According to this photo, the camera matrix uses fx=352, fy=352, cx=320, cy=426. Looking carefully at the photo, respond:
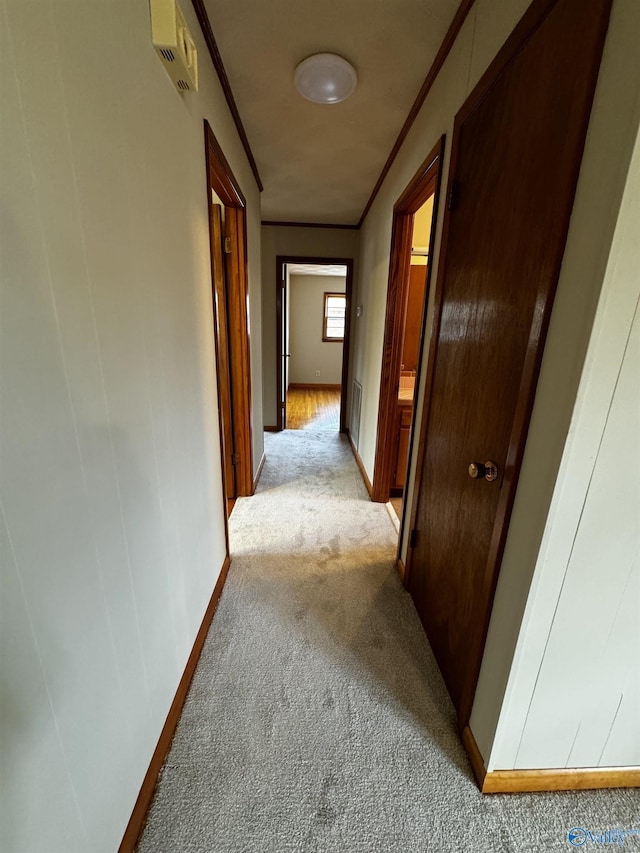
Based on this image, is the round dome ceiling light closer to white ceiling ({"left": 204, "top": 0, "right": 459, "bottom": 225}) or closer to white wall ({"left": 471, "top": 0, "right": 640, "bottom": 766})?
white ceiling ({"left": 204, "top": 0, "right": 459, "bottom": 225})

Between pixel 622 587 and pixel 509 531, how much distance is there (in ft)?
0.94

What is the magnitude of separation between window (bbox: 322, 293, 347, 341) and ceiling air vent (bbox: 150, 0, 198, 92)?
6.11m

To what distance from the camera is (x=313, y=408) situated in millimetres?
5992

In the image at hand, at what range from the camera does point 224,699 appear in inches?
53.2

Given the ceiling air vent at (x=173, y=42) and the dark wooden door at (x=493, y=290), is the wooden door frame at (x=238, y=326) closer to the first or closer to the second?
the ceiling air vent at (x=173, y=42)

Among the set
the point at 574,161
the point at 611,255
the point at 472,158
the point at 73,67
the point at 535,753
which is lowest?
the point at 535,753

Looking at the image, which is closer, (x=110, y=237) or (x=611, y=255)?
(x=611, y=255)

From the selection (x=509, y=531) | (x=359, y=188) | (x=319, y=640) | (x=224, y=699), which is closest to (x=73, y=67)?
(x=509, y=531)

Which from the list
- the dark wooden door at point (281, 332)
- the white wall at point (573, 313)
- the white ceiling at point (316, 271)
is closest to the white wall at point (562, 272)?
the white wall at point (573, 313)

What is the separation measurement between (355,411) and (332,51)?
9.27ft

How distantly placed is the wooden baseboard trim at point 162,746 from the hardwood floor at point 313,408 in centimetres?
343

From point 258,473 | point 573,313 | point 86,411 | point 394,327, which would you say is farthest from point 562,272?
point 258,473

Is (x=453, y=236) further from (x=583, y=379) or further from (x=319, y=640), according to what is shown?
(x=319, y=640)

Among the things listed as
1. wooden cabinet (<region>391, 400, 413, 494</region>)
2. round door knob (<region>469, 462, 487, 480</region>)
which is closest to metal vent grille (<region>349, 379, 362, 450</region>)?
wooden cabinet (<region>391, 400, 413, 494</region>)
